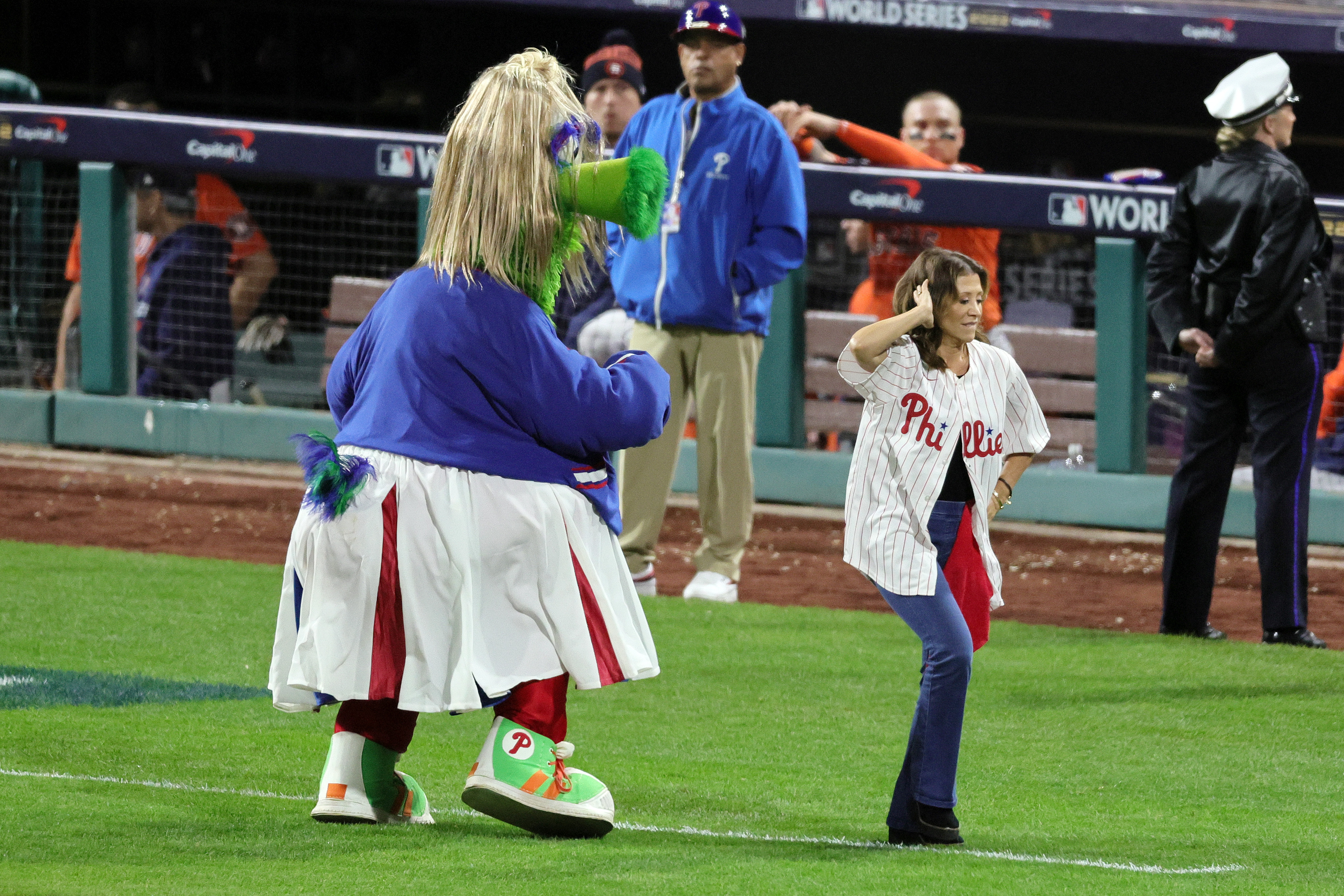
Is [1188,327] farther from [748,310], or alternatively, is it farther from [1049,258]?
[1049,258]

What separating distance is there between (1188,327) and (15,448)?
6.93 metres

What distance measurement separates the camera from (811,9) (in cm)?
1398

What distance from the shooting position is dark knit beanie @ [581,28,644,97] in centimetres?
1043

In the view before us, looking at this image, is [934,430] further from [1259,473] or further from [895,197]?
[895,197]

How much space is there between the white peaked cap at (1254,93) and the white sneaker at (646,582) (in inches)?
104

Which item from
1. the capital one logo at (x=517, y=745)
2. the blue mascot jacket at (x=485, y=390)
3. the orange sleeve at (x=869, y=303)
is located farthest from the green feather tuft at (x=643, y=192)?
the orange sleeve at (x=869, y=303)

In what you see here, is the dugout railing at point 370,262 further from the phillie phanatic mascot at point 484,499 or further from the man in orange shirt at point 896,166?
the phillie phanatic mascot at point 484,499

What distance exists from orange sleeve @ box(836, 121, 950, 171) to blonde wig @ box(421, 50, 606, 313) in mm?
6046

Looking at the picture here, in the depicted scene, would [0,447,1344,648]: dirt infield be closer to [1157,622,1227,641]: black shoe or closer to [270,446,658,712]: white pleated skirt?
[1157,622,1227,641]: black shoe

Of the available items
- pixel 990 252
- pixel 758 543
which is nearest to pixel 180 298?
pixel 758 543

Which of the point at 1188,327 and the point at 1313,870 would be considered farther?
the point at 1188,327

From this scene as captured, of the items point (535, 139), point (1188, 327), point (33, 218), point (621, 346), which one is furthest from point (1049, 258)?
point (535, 139)

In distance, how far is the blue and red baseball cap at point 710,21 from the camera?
26.4ft

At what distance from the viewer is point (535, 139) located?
14.7ft
